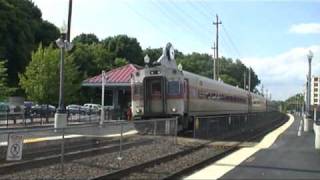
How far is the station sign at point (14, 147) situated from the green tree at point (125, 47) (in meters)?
106

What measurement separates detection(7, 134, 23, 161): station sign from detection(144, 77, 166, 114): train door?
67.0ft

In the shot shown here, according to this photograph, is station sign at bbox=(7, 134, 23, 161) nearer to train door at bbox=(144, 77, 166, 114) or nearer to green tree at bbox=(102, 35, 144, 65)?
train door at bbox=(144, 77, 166, 114)

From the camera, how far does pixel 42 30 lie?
103 meters

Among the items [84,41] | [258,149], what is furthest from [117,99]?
[84,41]

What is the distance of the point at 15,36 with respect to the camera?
3462 inches

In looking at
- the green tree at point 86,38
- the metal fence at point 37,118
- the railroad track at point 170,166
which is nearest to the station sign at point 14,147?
the railroad track at point 170,166

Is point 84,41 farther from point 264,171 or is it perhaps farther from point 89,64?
point 264,171

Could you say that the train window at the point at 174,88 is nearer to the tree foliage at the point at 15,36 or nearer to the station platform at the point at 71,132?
the station platform at the point at 71,132

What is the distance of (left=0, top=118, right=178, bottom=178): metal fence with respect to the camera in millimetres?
15422

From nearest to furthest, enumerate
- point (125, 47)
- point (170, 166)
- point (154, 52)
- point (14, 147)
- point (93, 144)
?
point (14, 147) < point (170, 166) < point (93, 144) < point (125, 47) < point (154, 52)

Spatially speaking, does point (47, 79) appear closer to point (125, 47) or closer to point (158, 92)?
point (158, 92)

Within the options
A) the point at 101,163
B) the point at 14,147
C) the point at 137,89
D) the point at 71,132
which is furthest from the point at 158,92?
the point at 14,147

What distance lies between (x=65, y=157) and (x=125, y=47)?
104017mm

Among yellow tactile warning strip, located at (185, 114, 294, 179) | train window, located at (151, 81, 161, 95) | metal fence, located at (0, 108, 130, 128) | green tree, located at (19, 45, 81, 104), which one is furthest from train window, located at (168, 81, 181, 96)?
green tree, located at (19, 45, 81, 104)
